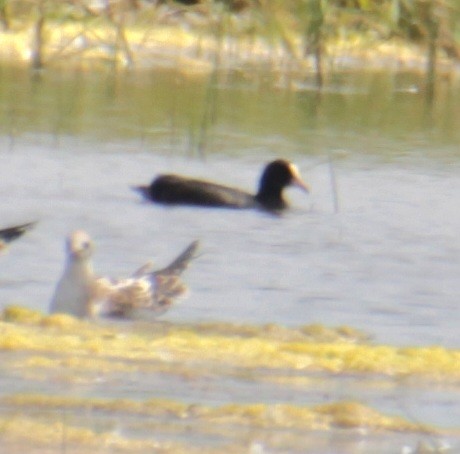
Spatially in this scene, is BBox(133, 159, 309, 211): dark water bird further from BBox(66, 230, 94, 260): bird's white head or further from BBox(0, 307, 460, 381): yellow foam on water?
BBox(0, 307, 460, 381): yellow foam on water

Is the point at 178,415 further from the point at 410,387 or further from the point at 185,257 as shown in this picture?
the point at 185,257

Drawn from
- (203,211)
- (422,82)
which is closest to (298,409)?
(203,211)

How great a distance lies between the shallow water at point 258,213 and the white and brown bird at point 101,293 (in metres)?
0.20

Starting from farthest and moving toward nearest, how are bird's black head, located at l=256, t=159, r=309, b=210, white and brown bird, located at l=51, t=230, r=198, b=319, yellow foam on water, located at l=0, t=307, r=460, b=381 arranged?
bird's black head, located at l=256, t=159, r=309, b=210 → white and brown bird, located at l=51, t=230, r=198, b=319 → yellow foam on water, located at l=0, t=307, r=460, b=381

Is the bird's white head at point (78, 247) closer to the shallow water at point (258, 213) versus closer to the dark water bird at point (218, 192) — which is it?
the shallow water at point (258, 213)

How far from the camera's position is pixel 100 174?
47.2 ft

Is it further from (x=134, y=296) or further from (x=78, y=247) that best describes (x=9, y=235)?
(x=134, y=296)

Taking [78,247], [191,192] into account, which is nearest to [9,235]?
[78,247]

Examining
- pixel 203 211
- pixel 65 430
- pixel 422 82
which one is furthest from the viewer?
pixel 422 82

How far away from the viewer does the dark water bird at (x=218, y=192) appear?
44.6 feet

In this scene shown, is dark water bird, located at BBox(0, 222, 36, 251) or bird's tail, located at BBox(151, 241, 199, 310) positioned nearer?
bird's tail, located at BBox(151, 241, 199, 310)

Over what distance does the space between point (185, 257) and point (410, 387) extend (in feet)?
9.54

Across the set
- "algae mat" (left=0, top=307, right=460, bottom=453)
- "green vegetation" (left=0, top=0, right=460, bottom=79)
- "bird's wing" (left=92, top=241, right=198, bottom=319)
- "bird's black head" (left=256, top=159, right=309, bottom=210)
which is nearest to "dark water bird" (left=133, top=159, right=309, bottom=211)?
"bird's black head" (left=256, top=159, right=309, bottom=210)

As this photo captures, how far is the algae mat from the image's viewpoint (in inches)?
224
